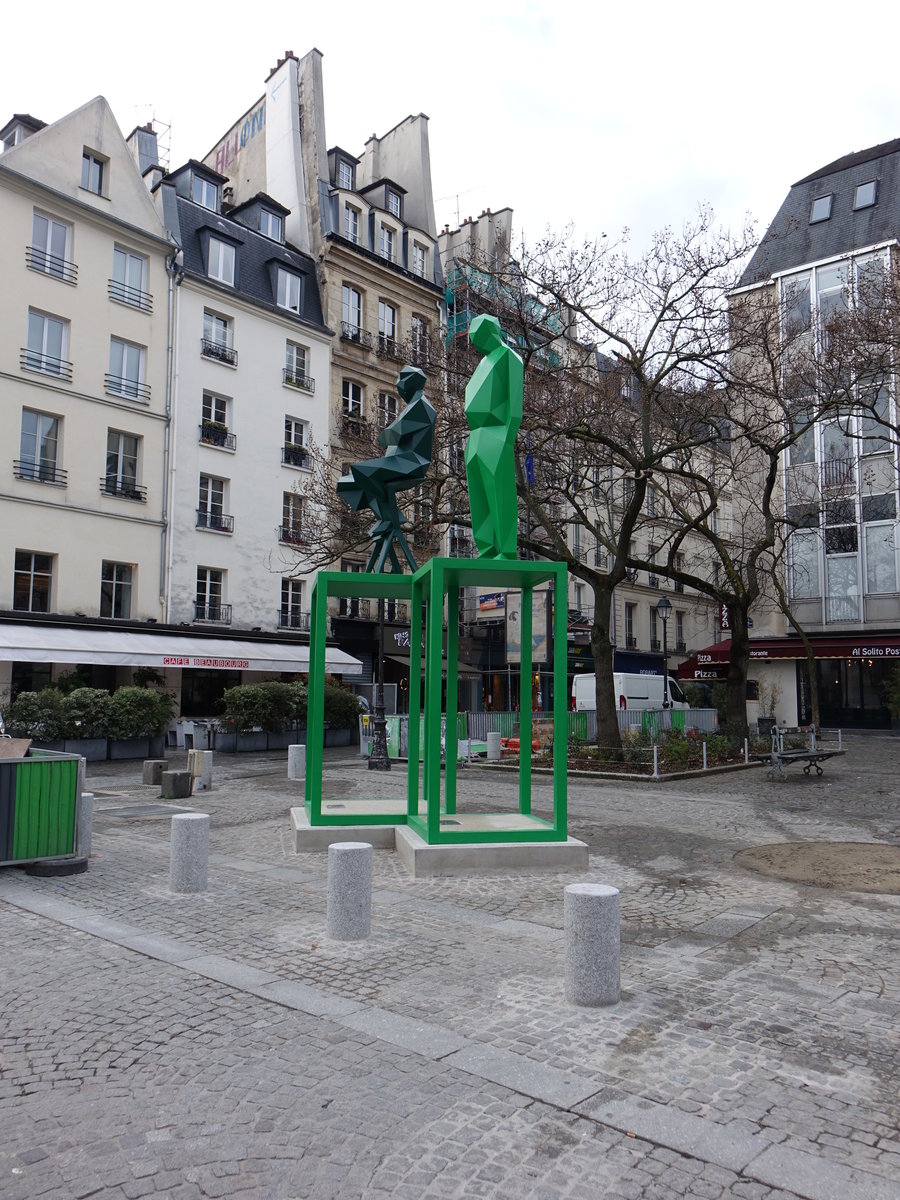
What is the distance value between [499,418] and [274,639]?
71.0 feet

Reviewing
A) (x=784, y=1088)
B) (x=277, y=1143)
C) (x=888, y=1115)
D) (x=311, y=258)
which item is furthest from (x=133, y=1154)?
(x=311, y=258)

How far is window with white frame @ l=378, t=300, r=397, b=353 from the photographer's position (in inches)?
1383

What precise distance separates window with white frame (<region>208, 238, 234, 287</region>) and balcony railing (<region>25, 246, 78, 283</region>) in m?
5.04

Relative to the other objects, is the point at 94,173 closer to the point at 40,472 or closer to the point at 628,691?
the point at 40,472

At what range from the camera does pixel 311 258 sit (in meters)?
33.9

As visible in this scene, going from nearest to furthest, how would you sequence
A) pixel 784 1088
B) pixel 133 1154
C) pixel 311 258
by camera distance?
pixel 133 1154, pixel 784 1088, pixel 311 258

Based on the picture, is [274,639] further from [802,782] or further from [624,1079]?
[624,1079]

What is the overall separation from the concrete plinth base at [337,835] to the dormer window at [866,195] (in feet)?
119

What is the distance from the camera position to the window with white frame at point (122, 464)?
26.2m

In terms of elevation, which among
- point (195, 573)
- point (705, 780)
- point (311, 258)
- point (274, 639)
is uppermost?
point (311, 258)

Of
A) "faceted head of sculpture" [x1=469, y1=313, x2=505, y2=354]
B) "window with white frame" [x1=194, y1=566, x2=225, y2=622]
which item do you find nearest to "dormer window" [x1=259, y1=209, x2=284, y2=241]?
"window with white frame" [x1=194, y1=566, x2=225, y2=622]

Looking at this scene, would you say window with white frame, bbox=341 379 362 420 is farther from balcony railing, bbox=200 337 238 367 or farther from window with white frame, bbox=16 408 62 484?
window with white frame, bbox=16 408 62 484

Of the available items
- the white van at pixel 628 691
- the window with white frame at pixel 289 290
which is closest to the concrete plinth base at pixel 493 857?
the white van at pixel 628 691

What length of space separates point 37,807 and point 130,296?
22579 millimetres
